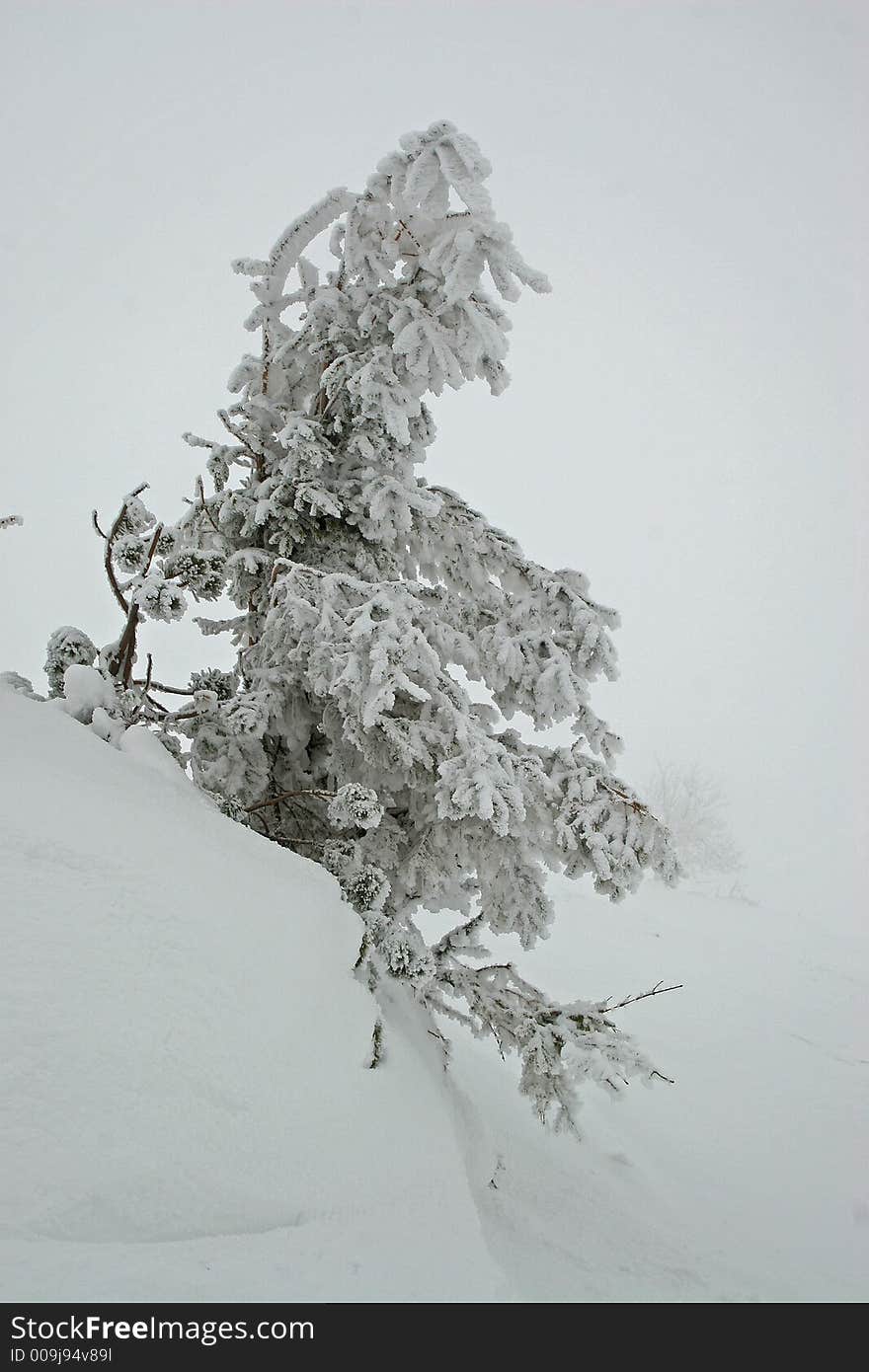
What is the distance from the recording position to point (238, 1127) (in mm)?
2477

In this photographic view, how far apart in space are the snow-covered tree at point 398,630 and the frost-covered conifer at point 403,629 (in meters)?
0.02

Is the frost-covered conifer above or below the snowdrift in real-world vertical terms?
above

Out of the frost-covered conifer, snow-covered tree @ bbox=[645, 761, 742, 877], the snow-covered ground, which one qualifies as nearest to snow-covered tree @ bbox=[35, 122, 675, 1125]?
the frost-covered conifer

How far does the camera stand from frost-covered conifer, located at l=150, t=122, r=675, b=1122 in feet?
14.3

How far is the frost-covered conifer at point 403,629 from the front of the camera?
4371 mm

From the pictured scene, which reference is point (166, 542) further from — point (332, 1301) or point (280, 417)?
point (332, 1301)

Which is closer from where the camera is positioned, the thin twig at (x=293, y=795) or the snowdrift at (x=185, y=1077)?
the snowdrift at (x=185, y=1077)

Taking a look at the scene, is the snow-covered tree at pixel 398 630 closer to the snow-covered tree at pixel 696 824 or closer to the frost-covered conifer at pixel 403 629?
the frost-covered conifer at pixel 403 629

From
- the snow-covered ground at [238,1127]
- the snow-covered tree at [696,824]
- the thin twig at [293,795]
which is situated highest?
the snow-covered tree at [696,824]

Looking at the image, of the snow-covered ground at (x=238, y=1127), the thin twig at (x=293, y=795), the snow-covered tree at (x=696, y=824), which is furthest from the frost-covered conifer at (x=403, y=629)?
the snow-covered tree at (x=696, y=824)

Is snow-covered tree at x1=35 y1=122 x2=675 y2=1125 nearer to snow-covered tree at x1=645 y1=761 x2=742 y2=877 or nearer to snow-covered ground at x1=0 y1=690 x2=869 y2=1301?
snow-covered ground at x1=0 y1=690 x2=869 y2=1301

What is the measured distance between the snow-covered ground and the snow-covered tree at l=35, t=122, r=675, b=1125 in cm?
79

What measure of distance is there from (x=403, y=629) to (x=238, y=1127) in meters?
2.85
